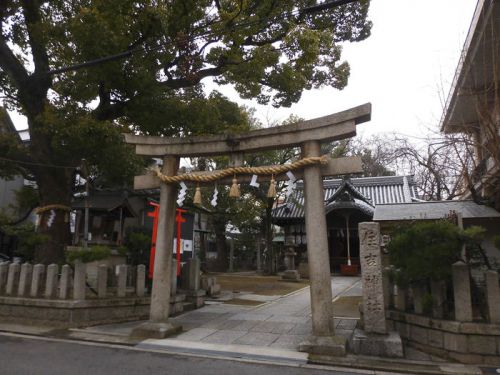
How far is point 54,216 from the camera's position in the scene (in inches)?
433

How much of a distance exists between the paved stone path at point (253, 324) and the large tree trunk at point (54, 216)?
4.30 m

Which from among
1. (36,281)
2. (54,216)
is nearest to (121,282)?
(36,281)

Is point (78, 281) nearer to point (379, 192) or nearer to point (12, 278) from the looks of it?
point (12, 278)

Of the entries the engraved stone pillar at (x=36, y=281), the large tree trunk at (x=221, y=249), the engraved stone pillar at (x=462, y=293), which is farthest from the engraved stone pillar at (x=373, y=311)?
the large tree trunk at (x=221, y=249)

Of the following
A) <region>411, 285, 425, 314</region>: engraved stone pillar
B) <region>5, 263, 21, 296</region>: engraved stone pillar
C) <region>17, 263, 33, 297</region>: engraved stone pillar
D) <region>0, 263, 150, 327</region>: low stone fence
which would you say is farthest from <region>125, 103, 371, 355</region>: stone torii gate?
<region>5, 263, 21, 296</region>: engraved stone pillar

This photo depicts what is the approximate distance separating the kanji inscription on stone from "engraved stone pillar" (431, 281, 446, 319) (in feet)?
3.14

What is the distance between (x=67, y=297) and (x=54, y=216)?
9.38ft

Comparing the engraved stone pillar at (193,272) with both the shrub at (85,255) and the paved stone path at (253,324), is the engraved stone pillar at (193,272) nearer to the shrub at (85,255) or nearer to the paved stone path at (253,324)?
the paved stone path at (253,324)

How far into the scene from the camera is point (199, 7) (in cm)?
1123

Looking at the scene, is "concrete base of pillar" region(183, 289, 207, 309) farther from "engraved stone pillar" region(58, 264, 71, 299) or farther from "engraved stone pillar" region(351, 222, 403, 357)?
"engraved stone pillar" region(351, 222, 403, 357)

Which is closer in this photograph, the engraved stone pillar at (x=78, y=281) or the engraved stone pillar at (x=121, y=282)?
the engraved stone pillar at (x=78, y=281)

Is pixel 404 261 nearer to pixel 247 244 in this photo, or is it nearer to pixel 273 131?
pixel 273 131

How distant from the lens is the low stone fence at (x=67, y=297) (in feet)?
29.2

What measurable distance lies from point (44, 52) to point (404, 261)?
38.0 ft
